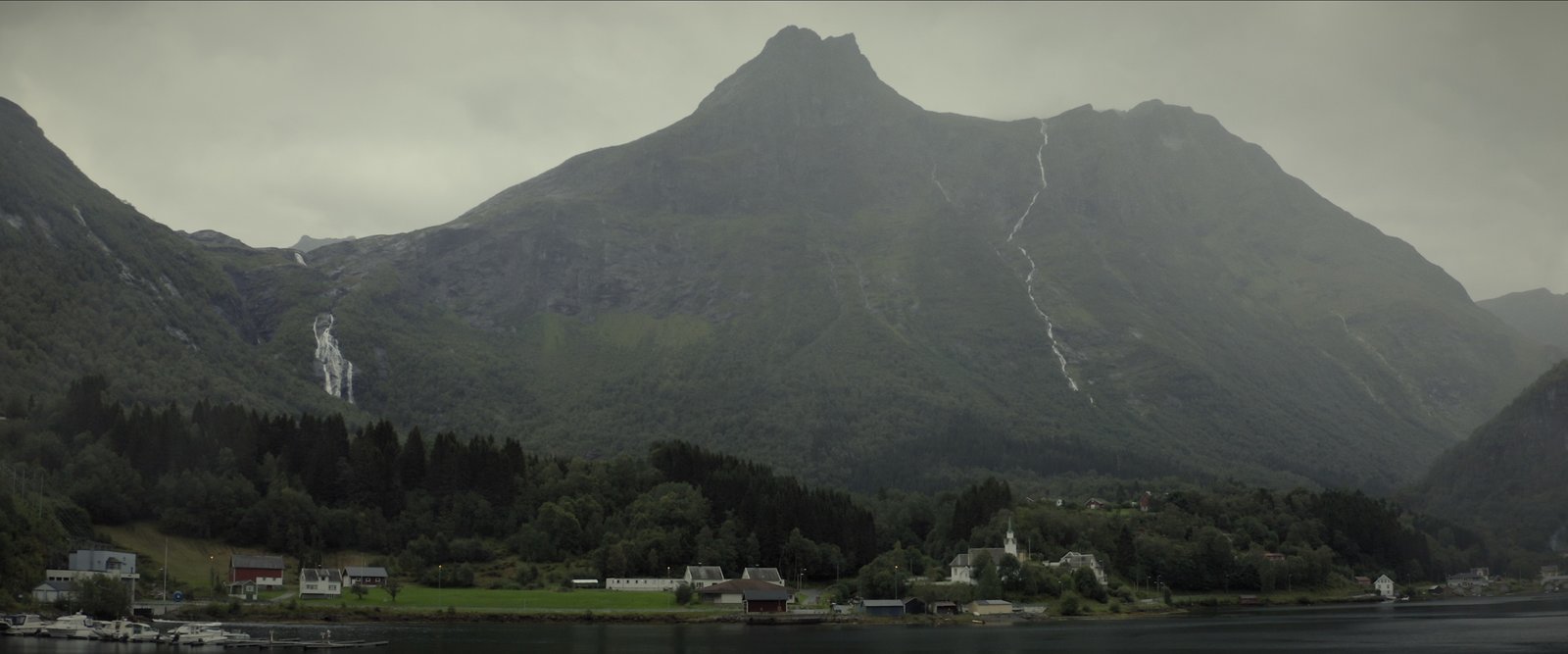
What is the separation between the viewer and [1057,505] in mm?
160875

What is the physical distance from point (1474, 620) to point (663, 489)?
244 feet

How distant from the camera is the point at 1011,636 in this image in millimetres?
95750

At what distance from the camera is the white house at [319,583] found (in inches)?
4377

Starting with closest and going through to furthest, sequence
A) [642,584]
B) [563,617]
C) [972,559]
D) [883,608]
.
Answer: [563,617], [883,608], [642,584], [972,559]

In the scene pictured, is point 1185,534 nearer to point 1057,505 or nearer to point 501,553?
point 1057,505

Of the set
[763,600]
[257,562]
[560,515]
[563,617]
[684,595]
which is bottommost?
[563,617]

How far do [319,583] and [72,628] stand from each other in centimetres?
3043

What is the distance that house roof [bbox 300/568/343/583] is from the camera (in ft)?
370

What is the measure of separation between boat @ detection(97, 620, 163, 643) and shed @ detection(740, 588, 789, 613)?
4581 centimetres

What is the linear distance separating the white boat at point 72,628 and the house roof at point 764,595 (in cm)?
4873

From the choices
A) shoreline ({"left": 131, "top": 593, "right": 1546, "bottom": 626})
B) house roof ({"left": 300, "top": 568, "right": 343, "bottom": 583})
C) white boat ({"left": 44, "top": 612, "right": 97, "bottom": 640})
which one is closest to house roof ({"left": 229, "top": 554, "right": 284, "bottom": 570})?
house roof ({"left": 300, "top": 568, "right": 343, "bottom": 583})

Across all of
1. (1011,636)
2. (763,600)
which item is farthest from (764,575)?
(1011,636)

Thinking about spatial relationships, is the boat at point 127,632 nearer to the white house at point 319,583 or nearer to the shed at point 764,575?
the white house at point 319,583

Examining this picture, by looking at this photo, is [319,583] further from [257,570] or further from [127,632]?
[127,632]
